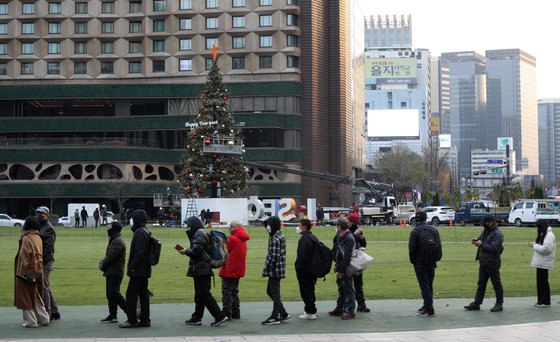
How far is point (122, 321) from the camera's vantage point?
13.9 m

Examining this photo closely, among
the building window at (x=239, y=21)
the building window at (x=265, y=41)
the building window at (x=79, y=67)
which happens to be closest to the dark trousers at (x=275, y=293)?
the building window at (x=265, y=41)

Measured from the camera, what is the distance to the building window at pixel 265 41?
89375 mm

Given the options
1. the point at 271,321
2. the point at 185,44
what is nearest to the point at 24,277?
the point at 271,321

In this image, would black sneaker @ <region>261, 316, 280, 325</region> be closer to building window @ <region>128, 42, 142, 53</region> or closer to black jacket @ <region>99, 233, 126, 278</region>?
black jacket @ <region>99, 233, 126, 278</region>

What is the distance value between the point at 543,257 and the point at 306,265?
4.90 m

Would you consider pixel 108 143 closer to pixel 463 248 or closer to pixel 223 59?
pixel 223 59

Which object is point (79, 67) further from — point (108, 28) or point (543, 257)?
point (543, 257)

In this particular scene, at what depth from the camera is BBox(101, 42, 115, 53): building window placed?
91.4 meters

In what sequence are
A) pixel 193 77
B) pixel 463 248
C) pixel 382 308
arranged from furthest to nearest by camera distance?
1. pixel 193 77
2. pixel 463 248
3. pixel 382 308

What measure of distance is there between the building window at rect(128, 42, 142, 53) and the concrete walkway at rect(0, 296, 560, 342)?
78.4 meters

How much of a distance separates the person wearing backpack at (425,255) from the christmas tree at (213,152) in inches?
1926

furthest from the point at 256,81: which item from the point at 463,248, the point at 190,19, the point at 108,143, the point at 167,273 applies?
the point at 167,273

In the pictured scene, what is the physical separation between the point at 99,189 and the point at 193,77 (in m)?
17.0

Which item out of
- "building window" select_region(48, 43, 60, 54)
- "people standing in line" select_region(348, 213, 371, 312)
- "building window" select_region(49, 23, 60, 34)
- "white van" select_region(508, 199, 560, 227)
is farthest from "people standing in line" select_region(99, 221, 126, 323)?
"building window" select_region(49, 23, 60, 34)
